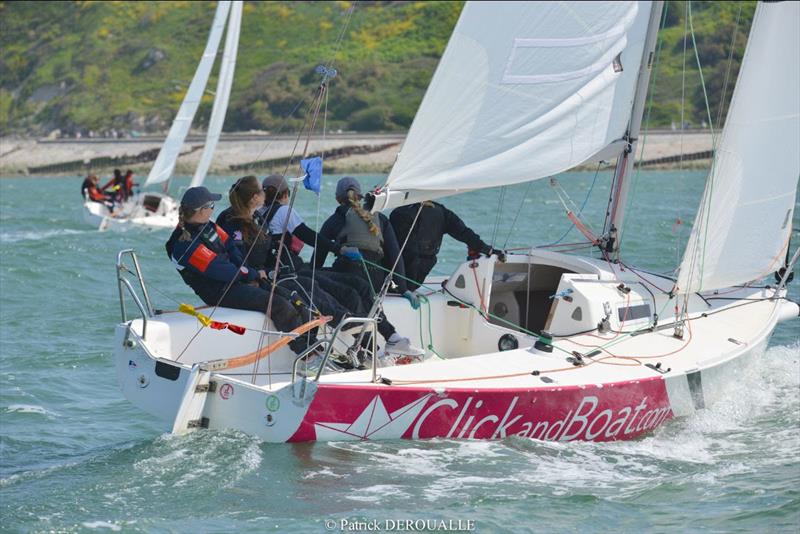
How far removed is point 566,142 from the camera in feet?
27.3

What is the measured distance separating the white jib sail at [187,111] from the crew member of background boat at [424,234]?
728 inches

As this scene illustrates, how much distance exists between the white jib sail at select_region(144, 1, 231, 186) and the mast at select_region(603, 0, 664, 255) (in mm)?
18475

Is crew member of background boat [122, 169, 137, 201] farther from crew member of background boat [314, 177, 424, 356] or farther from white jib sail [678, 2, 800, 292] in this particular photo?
white jib sail [678, 2, 800, 292]

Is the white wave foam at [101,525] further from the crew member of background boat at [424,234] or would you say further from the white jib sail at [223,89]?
the white jib sail at [223,89]

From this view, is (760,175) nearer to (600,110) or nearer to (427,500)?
(600,110)

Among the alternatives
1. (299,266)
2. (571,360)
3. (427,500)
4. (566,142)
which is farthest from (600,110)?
(427,500)

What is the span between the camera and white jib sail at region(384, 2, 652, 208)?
25.7ft

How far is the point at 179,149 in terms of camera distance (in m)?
26.8

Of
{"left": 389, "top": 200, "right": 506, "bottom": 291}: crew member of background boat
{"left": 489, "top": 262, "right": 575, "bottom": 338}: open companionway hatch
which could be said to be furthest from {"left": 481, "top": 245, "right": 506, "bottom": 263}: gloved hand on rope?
{"left": 489, "top": 262, "right": 575, "bottom": 338}: open companionway hatch

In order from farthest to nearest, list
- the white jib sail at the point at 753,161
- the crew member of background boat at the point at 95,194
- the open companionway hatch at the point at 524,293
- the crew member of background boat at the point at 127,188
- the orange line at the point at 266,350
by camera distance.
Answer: the crew member of background boat at the point at 127,188
the crew member of background boat at the point at 95,194
the open companionway hatch at the point at 524,293
the white jib sail at the point at 753,161
the orange line at the point at 266,350

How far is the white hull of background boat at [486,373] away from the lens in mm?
7121

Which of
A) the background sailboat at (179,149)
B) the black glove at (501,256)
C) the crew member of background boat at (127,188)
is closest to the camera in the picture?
the black glove at (501,256)

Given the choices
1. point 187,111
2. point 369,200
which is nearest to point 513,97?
point 369,200

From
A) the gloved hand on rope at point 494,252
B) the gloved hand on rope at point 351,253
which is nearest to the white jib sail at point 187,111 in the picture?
the gloved hand on rope at point 494,252
